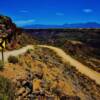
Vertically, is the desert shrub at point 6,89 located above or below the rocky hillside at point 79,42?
above

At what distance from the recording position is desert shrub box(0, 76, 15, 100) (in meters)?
16.7

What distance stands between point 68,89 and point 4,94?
10.4 m

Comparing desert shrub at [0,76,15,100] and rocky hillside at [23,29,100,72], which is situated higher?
desert shrub at [0,76,15,100]

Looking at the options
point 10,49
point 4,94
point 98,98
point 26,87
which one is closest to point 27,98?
point 26,87

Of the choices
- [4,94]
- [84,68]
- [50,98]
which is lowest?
[84,68]

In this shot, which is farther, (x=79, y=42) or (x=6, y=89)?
(x=79, y=42)

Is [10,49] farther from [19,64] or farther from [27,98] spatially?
[27,98]

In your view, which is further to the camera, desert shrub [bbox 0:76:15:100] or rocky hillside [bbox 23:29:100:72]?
rocky hillside [bbox 23:29:100:72]

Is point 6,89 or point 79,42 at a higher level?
point 6,89

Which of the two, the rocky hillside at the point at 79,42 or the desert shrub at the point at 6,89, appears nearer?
the desert shrub at the point at 6,89

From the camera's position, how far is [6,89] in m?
17.5

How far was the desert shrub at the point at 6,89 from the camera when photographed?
16.7 metres

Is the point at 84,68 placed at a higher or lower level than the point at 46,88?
lower

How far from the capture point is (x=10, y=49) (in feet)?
120
